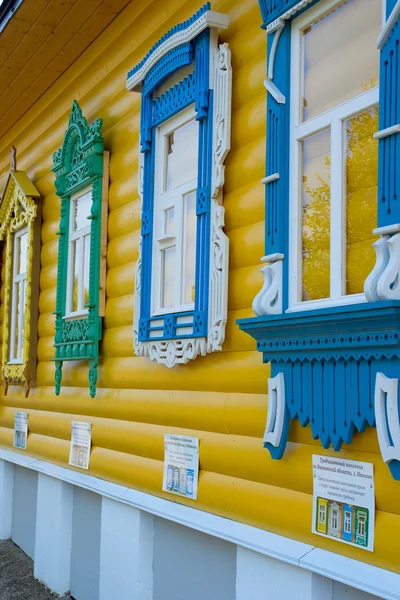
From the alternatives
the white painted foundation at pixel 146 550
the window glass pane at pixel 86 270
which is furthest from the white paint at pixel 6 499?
the window glass pane at pixel 86 270

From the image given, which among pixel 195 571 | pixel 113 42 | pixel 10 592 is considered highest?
pixel 113 42

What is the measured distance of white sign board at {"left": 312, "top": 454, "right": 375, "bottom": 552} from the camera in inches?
105

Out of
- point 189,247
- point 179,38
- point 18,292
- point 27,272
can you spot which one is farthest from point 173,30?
point 18,292

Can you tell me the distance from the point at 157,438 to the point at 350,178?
2.15m

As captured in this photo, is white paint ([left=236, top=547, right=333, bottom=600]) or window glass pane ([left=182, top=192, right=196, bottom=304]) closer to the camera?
white paint ([left=236, top=547, right=333, bottom=600])

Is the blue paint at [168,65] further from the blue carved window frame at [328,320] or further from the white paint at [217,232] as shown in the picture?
the blue carved window frame at [328,320]

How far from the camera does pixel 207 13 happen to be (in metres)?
3.82

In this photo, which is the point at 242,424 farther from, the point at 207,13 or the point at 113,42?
the point at 113,42

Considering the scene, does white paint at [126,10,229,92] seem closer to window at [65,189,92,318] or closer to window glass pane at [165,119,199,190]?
window glass pane at [165,119,199,190]

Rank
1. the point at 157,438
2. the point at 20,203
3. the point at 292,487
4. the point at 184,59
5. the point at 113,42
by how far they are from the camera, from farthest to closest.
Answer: the point at 20,203, the point at 113,42, the point at 157,438, the point at 184,59, the point at 292,487

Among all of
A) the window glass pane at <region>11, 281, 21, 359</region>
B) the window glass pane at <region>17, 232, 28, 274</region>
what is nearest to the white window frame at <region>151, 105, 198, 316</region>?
the window glass pane at <region>17, 232, 28, 274</region>

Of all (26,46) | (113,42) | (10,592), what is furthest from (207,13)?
(10,592)

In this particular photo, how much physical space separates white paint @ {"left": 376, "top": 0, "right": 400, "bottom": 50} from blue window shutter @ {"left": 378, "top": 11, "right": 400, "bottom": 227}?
0.01 metres

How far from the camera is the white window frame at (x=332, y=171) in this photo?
286 cm
